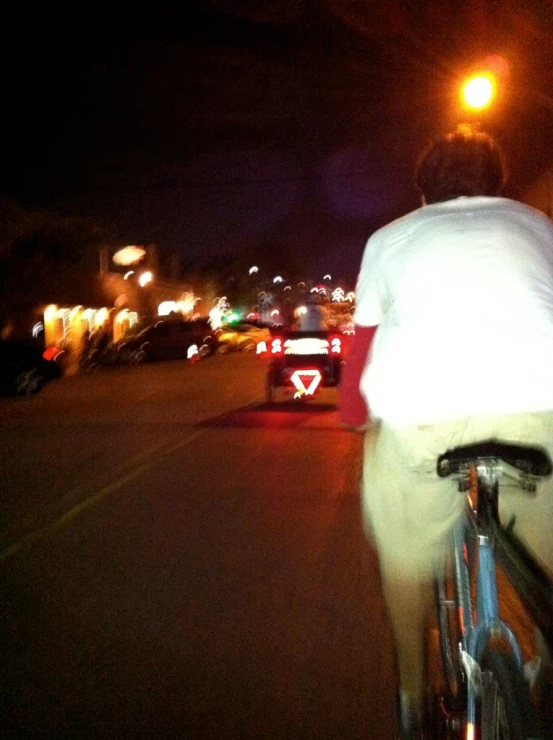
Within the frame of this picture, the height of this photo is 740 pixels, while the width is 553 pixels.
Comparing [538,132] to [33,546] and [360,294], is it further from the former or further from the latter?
[360,294]

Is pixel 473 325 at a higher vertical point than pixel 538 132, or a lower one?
lower

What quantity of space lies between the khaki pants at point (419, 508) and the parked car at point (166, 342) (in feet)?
116

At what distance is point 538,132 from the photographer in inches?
951

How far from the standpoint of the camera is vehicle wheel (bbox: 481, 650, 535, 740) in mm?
2113

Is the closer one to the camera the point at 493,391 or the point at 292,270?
the point at 493,391

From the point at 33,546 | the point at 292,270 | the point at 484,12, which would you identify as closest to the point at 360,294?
the point at 33,546

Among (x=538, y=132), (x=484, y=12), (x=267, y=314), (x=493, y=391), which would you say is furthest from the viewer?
(x=267, y=314)

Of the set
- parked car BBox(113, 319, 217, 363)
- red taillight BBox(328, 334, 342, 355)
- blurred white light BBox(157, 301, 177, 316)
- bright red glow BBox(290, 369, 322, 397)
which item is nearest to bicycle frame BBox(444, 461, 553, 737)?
bright red glow BBox(290, 369, 322, 397)

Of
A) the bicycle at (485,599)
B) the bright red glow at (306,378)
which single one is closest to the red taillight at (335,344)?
the bright red glow at (306,378)

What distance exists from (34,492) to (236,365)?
82.6 ft

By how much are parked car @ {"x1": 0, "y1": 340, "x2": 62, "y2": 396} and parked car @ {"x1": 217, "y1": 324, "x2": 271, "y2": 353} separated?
20834mm

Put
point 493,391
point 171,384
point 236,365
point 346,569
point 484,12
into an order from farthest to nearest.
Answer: point 236,365 < point 171,384 < point 484,12 < point 346,569 < point 493,391

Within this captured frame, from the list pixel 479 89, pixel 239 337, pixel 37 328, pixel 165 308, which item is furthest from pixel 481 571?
pixel 165 308

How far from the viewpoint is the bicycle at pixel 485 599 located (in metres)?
2.25
